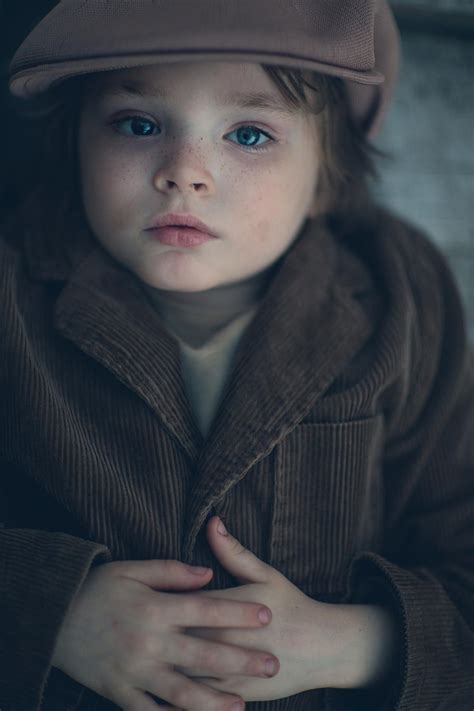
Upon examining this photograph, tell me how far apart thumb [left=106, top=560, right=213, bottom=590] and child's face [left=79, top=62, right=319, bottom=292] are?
1.16ft

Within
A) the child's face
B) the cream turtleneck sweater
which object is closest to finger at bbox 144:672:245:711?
the cream turtleneck sweater

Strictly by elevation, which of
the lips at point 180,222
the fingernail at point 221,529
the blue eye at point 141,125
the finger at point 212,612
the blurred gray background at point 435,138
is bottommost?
the finger at point 212,612

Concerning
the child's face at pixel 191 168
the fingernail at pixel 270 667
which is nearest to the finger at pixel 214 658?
the fingernail at pixel 270 667

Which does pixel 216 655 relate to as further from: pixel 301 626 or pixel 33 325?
pixel 33 325

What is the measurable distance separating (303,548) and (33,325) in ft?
1.53

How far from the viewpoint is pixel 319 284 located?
1.08m

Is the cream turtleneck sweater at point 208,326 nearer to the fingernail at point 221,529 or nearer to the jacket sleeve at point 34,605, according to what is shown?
the fingernail at point 221,529

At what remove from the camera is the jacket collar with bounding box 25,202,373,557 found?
92 cm

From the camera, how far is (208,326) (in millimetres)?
1097

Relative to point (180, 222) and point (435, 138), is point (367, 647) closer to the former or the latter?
point (180, 222)

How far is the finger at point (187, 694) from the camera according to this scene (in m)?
0.82

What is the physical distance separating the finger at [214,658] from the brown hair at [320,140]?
0.62 meters

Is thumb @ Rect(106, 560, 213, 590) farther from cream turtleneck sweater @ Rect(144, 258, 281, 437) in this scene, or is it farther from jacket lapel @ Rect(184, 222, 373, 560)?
cream turtleneck sweater @ Rect(144, 258, 281, 437)

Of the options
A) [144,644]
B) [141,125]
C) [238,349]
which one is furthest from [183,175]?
[144,644]
